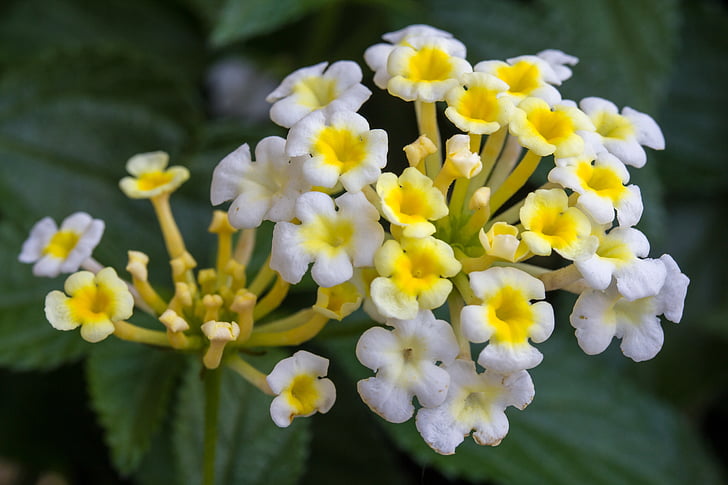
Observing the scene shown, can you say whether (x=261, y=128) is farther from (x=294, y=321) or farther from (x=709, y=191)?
(x=709, y=191)

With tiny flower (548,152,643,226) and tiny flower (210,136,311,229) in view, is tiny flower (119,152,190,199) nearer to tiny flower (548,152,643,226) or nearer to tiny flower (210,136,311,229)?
tiny flower (210,136,311,229)

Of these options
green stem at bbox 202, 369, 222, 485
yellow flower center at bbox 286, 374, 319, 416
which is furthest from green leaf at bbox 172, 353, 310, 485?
yellow flower center at bbox 286, 374, 319, 416

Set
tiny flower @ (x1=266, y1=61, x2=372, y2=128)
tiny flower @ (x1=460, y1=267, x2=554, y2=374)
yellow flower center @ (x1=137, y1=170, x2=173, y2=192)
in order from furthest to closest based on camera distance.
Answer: yellow flower center @ (x1=137, y1=170, x2=173, y2=192), tiny flower @ (x1=266, y1=61, x2=372, y2=128), tiny flower @ (x1=460, y1=267, x2=554, y2=374)

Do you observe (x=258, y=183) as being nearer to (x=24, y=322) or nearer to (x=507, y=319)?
(x=507, y=319)

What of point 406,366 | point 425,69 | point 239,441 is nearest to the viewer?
point 406,366

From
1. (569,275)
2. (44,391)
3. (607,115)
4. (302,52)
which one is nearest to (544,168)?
(607,115)

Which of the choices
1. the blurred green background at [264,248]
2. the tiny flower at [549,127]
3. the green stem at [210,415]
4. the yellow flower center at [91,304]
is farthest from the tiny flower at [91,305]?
the tiny flower at [549,127]

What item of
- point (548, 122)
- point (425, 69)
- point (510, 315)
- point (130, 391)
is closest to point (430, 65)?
point (425, 69)
